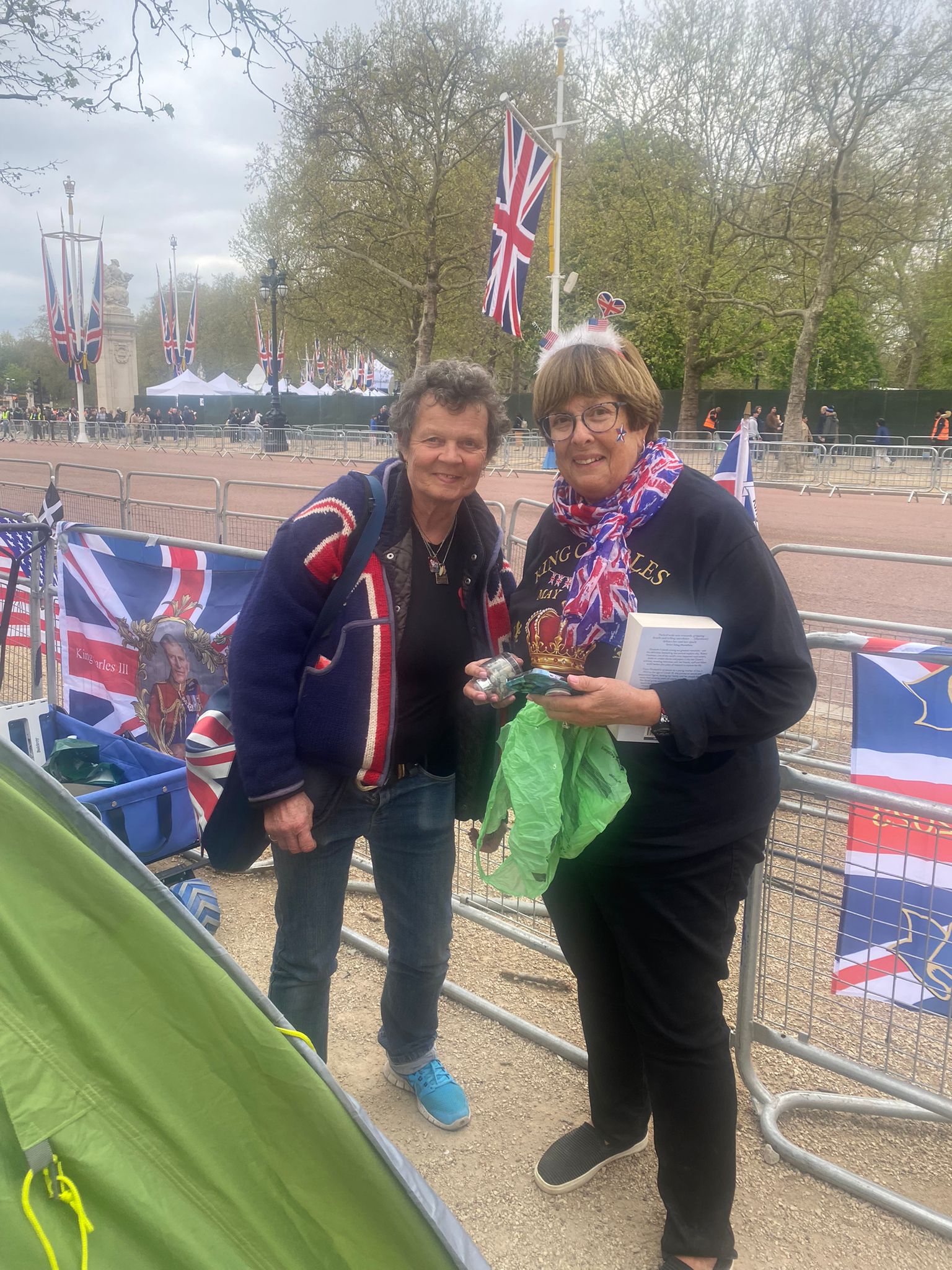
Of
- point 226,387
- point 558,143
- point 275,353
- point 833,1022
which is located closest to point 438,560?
point 833,1022

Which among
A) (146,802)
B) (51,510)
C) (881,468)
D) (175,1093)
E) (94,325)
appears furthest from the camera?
(94,325)

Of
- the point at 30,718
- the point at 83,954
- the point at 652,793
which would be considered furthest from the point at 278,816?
the point at 30,718

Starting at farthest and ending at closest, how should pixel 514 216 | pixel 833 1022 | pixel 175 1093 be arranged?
pixel 514 216 < pixel 833 1022 < pixel 175 1093

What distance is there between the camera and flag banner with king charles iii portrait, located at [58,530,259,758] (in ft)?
12.3

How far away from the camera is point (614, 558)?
183 centimetres

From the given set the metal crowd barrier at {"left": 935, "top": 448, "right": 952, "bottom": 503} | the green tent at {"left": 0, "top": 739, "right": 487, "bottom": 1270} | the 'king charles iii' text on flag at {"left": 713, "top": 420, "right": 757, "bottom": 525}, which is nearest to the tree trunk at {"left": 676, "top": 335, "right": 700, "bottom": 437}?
the metal crowd barrier at {"left": 935, "top": 448, "right": 952, "bottom": 503}

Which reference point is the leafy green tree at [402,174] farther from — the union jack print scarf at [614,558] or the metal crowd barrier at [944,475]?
the union jack print scarf at [614,558]

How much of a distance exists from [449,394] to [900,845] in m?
1.50

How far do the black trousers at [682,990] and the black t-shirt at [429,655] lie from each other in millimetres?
467

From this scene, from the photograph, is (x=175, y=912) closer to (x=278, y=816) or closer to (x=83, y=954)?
(x=83, y=954)

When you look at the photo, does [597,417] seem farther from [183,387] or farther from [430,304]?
[183,387]

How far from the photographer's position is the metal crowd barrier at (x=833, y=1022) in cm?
219

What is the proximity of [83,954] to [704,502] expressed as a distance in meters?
1.37

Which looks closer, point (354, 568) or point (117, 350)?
point (354, 568)
